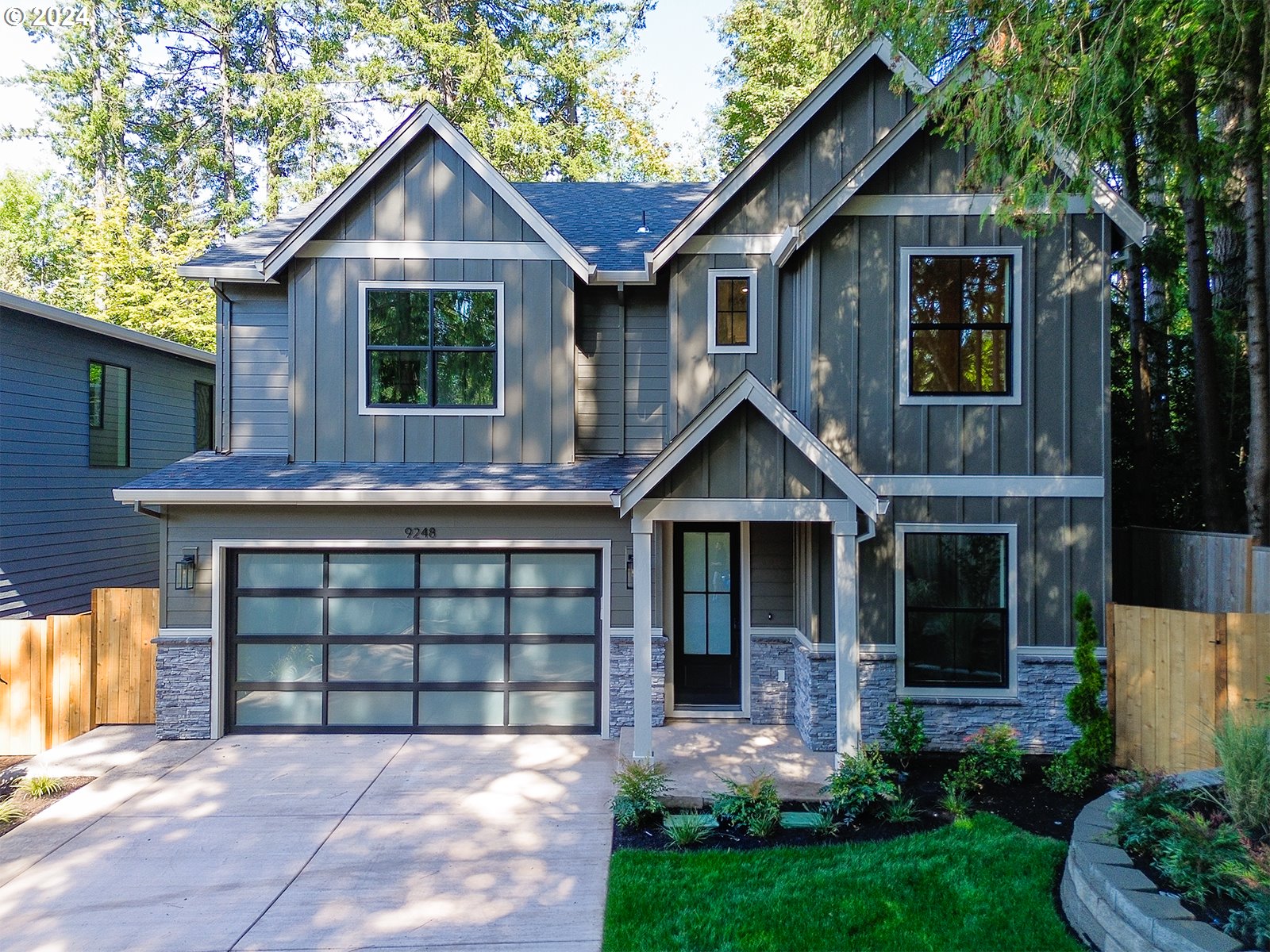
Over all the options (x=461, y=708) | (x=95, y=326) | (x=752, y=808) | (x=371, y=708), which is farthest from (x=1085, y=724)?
(x=95, y=326)

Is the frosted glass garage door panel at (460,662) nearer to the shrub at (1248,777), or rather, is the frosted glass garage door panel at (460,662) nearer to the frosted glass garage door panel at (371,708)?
the frosted glass garage door panel at (371,708)

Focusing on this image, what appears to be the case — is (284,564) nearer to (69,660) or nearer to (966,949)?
(69,660)

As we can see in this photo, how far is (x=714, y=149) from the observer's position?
24.5m

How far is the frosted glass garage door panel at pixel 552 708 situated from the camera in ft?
28.7

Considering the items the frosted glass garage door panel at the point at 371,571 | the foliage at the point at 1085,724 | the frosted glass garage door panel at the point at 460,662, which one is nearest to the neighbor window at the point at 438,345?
the frosted glass garage door panel at the point at 371,571

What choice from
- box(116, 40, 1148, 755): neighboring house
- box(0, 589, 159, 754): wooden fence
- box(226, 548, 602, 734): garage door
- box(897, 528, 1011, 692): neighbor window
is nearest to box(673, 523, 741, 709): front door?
box(116, 40, 1148, 755): neighboring house

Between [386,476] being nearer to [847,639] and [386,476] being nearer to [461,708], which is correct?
[461,708]

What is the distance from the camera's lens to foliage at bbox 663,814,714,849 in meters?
5.91

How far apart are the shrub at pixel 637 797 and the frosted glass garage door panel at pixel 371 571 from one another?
361 centimetres

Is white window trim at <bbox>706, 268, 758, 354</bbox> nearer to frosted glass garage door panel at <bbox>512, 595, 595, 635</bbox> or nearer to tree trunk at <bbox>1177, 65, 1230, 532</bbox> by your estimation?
frosted glass garage door panel at <bbox>512, 595, 595, 635</bbox>

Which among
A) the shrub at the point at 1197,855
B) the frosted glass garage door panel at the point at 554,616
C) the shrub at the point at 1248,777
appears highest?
the frosted glass garage door panel at the point at 554,616

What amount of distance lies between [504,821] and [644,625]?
2034 mm

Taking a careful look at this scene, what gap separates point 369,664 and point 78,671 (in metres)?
3.21

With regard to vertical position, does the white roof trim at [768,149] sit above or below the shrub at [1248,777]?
above
